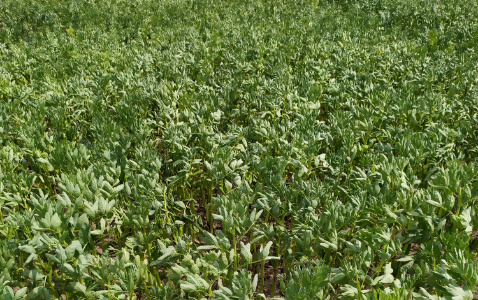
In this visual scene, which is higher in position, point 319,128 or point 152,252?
point 319,128

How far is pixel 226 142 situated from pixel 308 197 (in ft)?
3.35

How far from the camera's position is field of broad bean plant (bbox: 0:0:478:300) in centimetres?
217

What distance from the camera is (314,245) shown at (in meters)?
2.63

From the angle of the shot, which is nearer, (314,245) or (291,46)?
(314,245)

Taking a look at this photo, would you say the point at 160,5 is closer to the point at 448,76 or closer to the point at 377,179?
the point at 448,76

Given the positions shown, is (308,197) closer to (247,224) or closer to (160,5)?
(247,224)

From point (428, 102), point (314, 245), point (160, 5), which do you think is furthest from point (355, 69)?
point (160, 5)

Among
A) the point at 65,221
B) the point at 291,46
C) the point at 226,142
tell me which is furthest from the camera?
the point at 291,46

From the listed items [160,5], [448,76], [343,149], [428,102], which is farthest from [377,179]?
[160,5]

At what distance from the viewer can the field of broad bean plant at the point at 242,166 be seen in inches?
85.4

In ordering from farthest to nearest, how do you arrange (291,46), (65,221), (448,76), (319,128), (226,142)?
(291,46)
(448,76)
(319,128)
(226,142)
(65,221)

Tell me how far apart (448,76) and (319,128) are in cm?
281

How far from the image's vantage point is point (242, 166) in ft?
10.6

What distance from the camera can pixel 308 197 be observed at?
268cm
